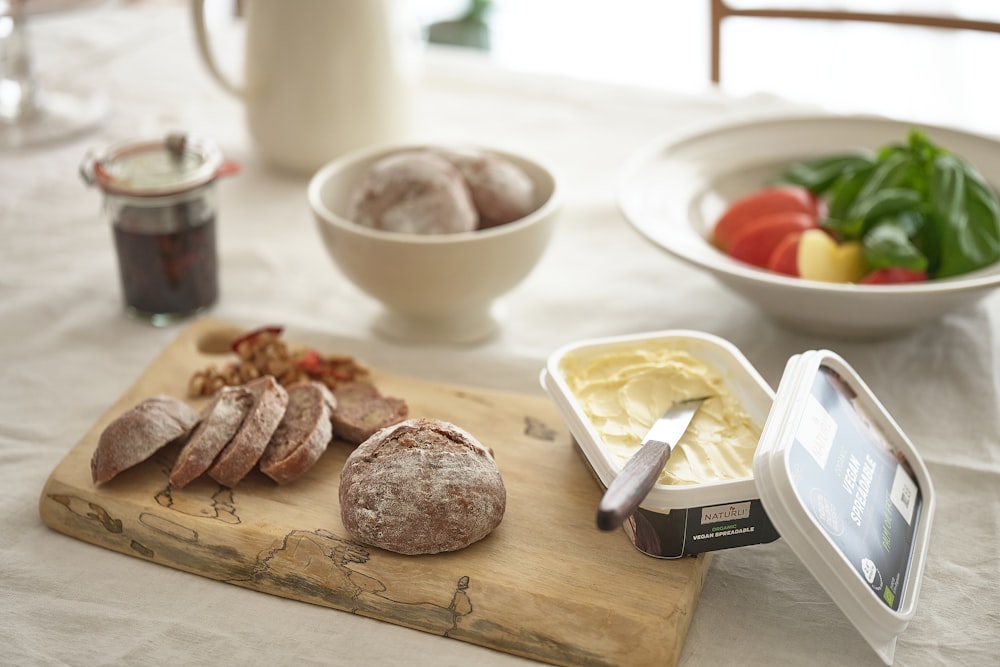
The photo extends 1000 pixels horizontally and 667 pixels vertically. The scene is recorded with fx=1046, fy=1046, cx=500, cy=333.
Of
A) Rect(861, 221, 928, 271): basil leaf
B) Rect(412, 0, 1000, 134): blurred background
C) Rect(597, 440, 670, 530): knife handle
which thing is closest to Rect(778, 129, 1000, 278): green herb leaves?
Rect(861, 221, 928, 271): basil leaf

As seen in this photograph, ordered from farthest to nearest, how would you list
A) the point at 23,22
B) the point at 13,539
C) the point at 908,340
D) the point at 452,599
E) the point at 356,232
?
the point at 23,22
the point at 908,340
the point at 356,232
the point at 13,539
the point at 452,599

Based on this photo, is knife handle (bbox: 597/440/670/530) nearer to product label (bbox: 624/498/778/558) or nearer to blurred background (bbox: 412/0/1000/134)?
product label (bbox: 624/498/778/558)

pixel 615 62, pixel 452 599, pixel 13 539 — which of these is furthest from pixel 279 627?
pixel 615 62

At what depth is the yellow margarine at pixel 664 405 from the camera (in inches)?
43.0

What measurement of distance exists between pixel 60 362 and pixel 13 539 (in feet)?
1.37

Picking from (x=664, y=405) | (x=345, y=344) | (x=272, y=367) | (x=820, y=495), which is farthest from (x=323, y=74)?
(x=820, y=495)

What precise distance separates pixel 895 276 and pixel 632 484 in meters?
0.66

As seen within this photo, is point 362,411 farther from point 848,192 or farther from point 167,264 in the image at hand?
point 848,192

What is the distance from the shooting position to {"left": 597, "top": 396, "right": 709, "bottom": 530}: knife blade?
0.96 m

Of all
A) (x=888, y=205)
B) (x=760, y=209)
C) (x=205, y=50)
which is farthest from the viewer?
(x=205, y=50)

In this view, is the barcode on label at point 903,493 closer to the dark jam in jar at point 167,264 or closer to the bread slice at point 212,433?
the bread slice at point 212,433

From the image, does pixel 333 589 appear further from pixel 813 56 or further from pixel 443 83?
pixel 813 56

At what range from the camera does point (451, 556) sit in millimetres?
1082

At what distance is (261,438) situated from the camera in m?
1.21
